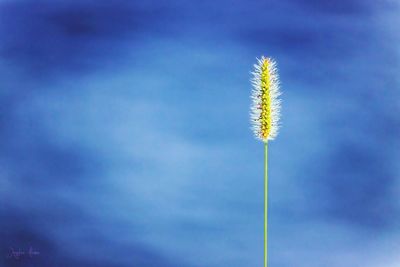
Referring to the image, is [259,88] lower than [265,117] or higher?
higher

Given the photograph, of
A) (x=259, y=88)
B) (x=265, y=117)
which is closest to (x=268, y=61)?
(x=259, y=88)

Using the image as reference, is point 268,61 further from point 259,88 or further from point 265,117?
point 265,117

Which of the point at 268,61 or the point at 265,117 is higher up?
the point at 268,61
